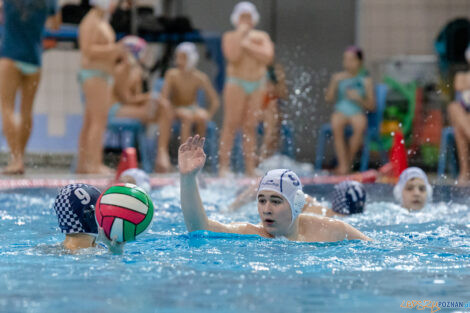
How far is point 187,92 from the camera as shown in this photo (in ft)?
36.0

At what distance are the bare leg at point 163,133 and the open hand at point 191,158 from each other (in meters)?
6.12

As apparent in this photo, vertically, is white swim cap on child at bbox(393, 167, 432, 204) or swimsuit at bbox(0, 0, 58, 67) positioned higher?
swimsuit at bbox(0, 0, 58, 67)

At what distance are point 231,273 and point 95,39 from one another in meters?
5.95

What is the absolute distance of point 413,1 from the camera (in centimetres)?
1331

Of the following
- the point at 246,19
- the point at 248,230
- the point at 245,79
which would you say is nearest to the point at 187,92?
the point at 245,79

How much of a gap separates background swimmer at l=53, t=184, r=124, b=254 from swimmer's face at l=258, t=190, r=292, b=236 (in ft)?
2.79

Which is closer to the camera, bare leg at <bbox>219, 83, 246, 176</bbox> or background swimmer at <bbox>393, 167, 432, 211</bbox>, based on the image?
background swimmer at <bbox>393, 167, 432, 211</bbox>

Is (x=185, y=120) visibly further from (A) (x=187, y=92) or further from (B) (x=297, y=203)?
(B) (x=297, y=203)

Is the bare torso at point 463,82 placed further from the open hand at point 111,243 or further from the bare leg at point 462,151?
the open hand at point 111,243

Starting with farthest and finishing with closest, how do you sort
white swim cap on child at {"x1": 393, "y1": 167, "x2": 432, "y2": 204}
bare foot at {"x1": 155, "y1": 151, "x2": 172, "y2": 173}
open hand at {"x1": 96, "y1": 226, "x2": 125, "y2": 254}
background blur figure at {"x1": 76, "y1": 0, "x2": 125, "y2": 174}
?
bare foot at {"x1": 155, "y1": 151, "x2": 172, "y2": 173}
background blur figure at {"x1": 76, "y1": 0, "x2": 125, "y2": 174}
white swim cap on child at {"x1": 393, "y1": 167, "x2": 432, "y2": 204}
open hand at {"x1": 96, "y1": 226, "x2": 125, "y2": 254}

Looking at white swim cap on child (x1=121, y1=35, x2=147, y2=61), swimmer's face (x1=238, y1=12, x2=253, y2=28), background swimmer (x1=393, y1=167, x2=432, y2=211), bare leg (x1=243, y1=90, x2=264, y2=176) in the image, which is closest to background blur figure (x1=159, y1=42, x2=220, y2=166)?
white swim cap on child (x1=121, y1=35, x2=147, y2=61)

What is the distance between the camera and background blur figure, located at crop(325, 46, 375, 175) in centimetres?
1105

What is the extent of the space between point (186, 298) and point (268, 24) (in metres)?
9.81

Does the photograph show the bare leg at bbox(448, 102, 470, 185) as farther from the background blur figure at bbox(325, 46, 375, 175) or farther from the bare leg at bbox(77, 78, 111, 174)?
the bare leg at bbox(77, 78, 111, 174)
